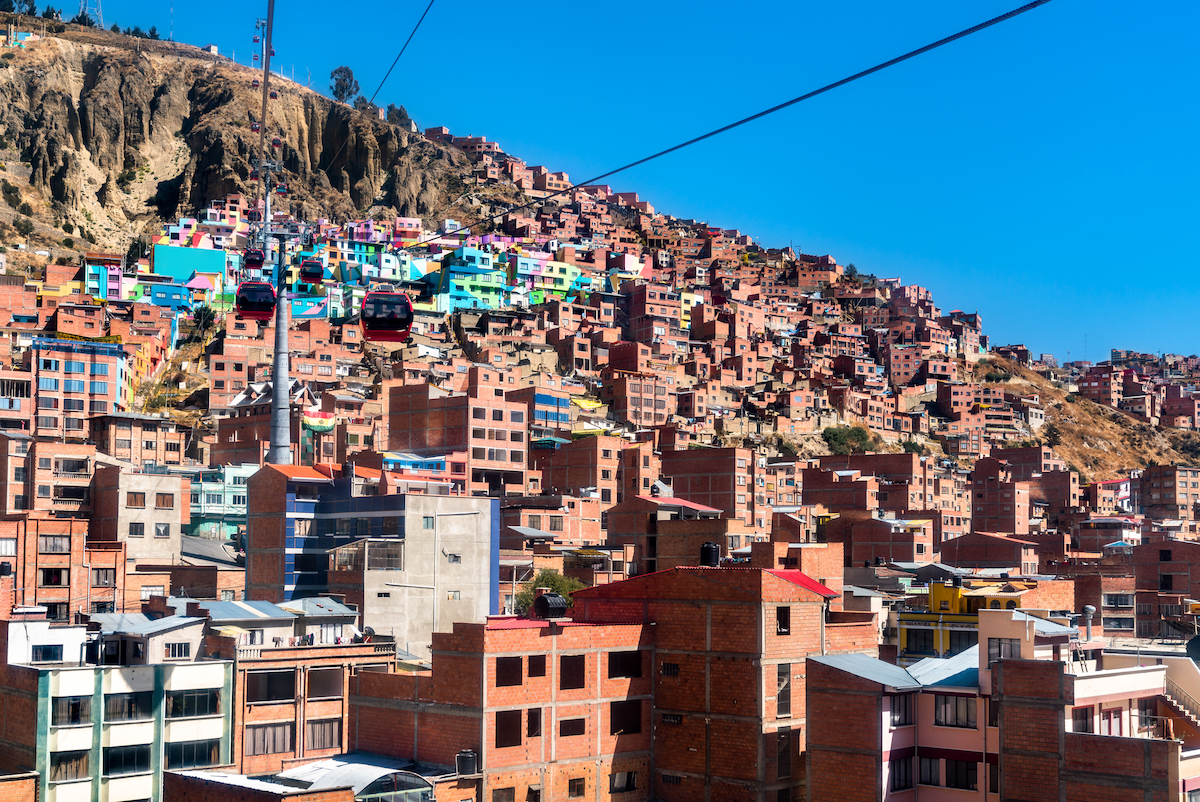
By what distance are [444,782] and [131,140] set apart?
129207 mm

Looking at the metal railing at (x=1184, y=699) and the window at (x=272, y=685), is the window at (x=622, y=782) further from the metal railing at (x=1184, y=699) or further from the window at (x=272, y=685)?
the metal railing at (x=1184, y=699)

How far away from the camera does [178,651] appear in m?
33.8

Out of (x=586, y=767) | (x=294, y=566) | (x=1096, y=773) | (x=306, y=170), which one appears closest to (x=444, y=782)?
(x=586, y=767)

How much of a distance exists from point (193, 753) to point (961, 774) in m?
18.5

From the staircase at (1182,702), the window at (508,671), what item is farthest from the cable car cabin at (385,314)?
the staircase at (1182,702)

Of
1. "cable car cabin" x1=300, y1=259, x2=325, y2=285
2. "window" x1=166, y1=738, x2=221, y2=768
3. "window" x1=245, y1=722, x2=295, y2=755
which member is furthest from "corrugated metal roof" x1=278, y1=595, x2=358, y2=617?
"cable car cabin" x1=300, y1=259, x2=325, y2=285

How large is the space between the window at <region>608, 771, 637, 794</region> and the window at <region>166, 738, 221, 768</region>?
32.6 ft

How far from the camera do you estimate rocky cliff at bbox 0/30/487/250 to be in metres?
132

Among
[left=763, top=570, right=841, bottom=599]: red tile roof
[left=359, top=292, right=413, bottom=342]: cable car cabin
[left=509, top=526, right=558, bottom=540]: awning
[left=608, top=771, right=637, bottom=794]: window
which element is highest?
[left=359, top=292, right=413, bottom=342]: cable car cabin

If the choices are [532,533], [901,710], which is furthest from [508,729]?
[532,533]

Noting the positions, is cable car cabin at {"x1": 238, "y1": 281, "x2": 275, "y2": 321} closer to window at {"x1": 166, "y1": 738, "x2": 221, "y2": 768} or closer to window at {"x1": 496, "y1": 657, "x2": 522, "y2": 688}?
window at {"x1": 166, "y1": 738, "x2": 221, "y2": 768}

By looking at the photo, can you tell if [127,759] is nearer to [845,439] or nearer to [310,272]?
[310,272]

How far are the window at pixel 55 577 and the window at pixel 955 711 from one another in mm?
30960

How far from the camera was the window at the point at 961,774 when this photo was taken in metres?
27.1
